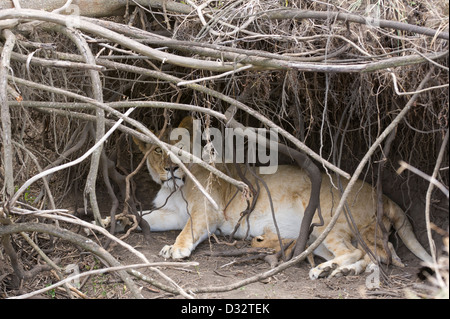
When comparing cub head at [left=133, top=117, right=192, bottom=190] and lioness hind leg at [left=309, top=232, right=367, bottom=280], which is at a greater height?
cub head at [left=133, top=117, right=192, bottom=190]

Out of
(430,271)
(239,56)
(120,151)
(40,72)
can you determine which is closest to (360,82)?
(239,56)

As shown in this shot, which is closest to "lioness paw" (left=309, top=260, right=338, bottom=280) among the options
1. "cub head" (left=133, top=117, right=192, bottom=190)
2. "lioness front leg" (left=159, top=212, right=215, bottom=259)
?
"lioness front leg" (left=159, top=212, right=215, bottom=259)

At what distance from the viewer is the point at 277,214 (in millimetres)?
5375

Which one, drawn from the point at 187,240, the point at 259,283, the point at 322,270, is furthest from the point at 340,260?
the point at 187,240

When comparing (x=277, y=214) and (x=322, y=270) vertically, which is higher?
(x=277, y=214)

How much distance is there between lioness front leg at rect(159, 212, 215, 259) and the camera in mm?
4688

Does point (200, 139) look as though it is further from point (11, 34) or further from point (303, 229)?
point (11, 34)

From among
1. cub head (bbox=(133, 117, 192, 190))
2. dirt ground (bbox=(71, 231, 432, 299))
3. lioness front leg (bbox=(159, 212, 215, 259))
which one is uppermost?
cub head (bbox=(133, 117, 192, 190))

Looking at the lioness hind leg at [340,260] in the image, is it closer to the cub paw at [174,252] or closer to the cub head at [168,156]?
the cub paw at [174,252]

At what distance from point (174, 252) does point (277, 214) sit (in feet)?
3.86

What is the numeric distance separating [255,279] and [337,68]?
1.40 metres

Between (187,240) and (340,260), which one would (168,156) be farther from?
(340,260)

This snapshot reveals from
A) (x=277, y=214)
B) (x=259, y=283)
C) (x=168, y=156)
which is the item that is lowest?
(x=259, y=283)

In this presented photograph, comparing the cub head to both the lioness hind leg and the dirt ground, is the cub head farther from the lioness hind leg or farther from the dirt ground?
the lioness hind leg
